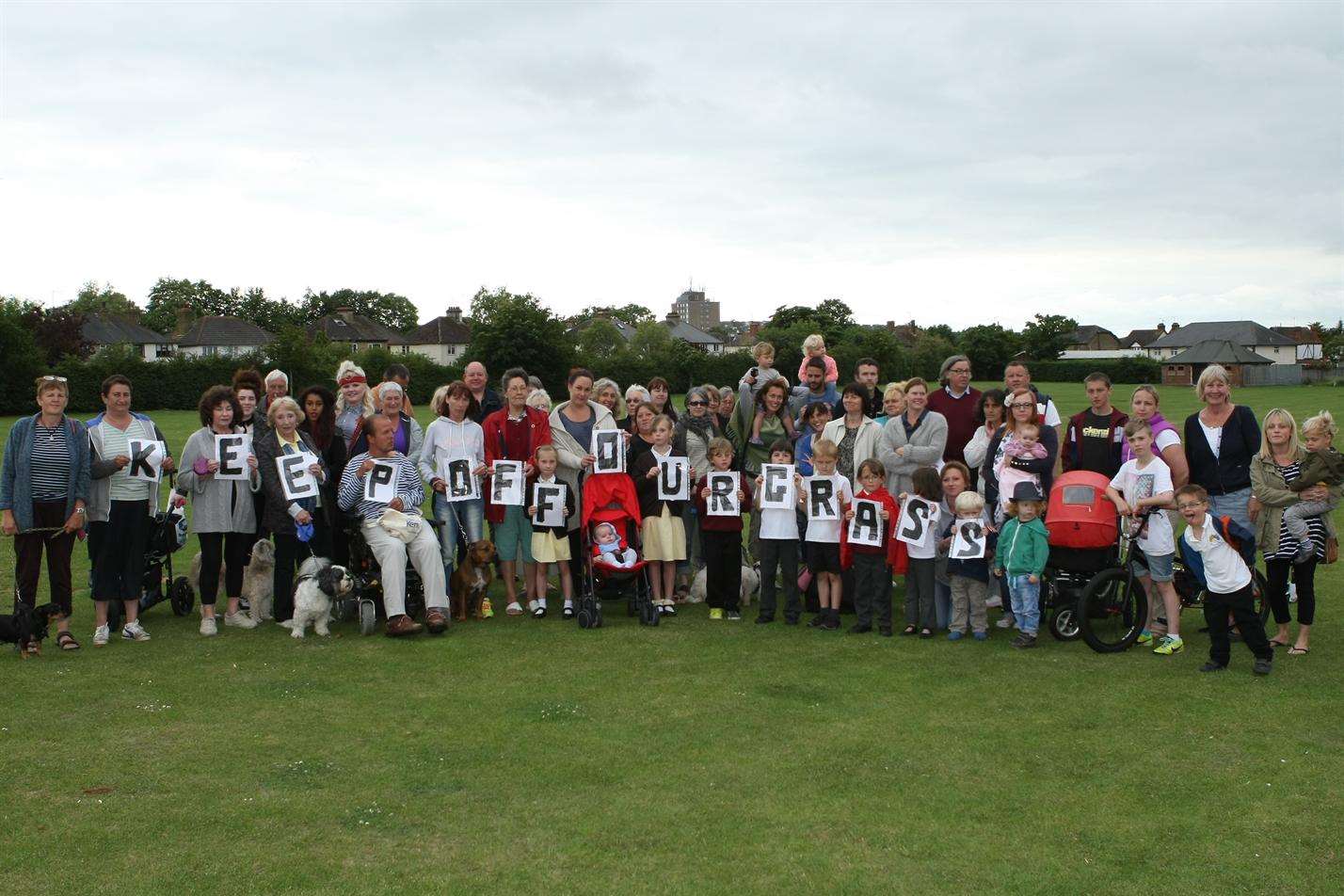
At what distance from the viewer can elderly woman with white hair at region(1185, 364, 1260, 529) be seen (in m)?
8.17

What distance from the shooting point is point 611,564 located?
9273mm

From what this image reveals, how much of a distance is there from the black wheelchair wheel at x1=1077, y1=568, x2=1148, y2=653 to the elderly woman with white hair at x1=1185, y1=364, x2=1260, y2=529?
914 mm

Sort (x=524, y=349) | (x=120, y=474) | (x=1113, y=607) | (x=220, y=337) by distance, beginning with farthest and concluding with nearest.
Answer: (x=220, y=337)
(x=524, y=349)
(x=120, y=474)
(x=1113, y=607)

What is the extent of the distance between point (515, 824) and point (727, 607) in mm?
4623

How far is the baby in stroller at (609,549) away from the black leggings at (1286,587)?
16.3ft

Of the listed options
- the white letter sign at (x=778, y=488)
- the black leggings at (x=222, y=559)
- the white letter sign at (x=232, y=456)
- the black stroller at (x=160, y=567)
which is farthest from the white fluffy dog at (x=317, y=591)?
the white letter sign at (x=778, y=488)

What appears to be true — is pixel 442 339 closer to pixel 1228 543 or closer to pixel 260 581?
pixel 260 581

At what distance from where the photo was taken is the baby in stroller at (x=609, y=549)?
9.31m

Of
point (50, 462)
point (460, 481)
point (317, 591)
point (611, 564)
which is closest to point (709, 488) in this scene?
point (611, 564)

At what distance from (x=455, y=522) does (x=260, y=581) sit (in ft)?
5.63

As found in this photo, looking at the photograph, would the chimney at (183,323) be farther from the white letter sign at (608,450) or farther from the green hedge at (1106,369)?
the white letter sign at (608,450)

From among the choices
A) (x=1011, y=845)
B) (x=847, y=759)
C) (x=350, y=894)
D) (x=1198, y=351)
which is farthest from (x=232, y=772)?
(x=1198, y=351)

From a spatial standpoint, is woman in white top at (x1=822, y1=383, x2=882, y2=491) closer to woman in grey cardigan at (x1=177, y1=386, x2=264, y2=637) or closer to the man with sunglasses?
the man with sunglasses

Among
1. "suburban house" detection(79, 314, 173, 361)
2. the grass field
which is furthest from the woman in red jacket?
"suburban house" detection(79, 314, 173, 361)
